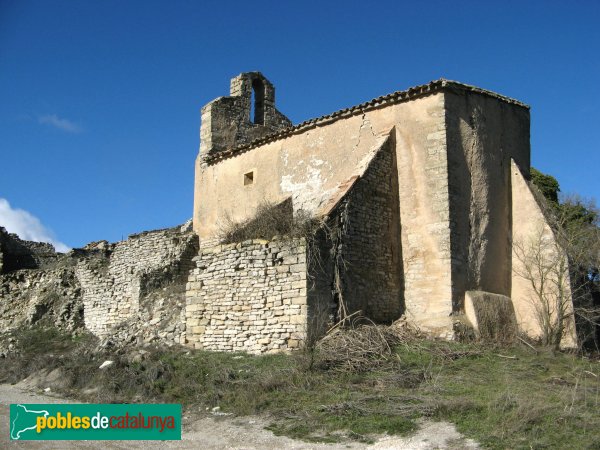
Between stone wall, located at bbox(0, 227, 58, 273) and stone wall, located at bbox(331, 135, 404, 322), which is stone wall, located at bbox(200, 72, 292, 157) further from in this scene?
stone wall, located at bbox(0, 227, 58, 273)

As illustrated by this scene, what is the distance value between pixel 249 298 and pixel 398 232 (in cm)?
390

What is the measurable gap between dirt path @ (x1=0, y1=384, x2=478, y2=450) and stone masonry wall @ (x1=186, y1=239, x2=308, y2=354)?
10.6 ft

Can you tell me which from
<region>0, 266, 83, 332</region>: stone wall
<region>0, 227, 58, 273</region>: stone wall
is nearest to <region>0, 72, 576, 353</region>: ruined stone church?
<region>0, 266, 83, 332</region>: stone wall

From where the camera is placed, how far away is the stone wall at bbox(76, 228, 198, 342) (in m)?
18.2

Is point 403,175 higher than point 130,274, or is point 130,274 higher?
point 403,175

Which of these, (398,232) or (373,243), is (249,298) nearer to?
(373,243)

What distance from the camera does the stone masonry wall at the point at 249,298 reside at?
42.1ft

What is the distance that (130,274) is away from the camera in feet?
61.8

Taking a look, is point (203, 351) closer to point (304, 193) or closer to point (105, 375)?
point (105, 375)

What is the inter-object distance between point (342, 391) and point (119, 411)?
145 inches

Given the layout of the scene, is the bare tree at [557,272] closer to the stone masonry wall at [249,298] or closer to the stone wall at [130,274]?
the stone masonry wall at [249,298]

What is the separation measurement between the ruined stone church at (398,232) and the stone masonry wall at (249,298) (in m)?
0.03

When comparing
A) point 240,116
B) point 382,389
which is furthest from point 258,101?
point 382,389

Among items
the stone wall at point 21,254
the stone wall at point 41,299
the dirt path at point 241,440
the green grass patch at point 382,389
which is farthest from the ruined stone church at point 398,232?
the stone wall at point 21,254
